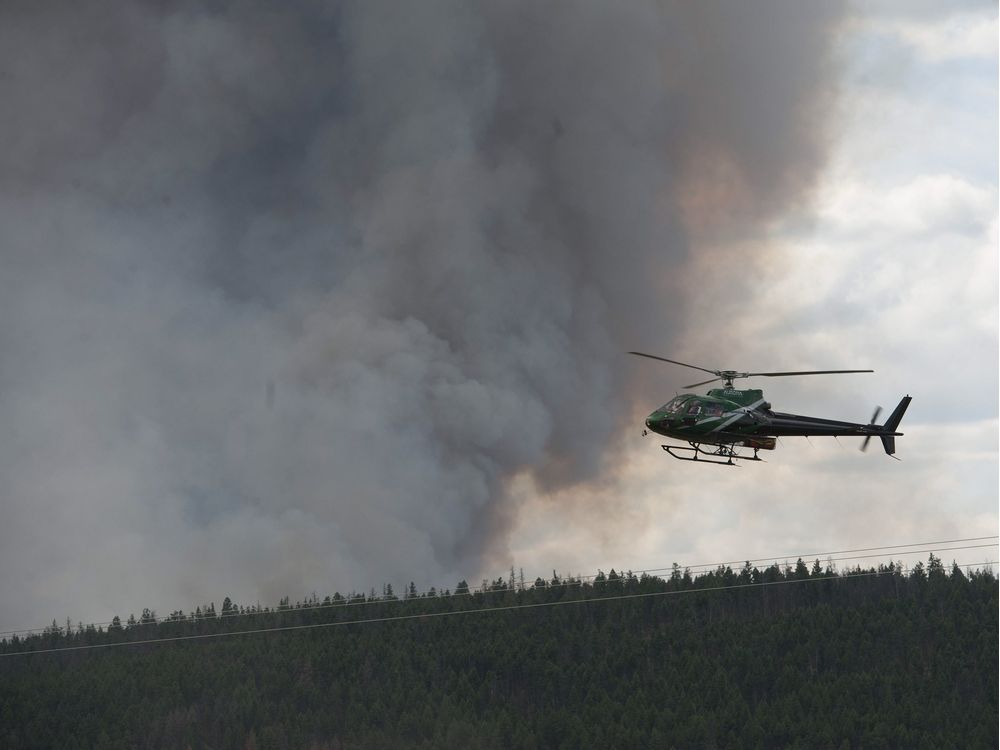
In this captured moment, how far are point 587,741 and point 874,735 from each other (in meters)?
41.3

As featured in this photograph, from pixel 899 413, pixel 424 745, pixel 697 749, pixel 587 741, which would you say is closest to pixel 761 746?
pixel 697 749

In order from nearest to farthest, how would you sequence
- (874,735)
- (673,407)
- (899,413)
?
1. (673,407)
2. (899,413)
3. (874,735)

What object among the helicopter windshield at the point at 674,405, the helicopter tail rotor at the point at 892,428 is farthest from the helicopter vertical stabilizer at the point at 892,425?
the helicopter windshield at the point at 674,405

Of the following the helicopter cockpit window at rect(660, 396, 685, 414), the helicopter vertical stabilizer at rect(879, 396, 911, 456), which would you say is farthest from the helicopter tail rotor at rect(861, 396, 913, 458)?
the helicopter cockpit window at rect(660, 396, 685, 414)

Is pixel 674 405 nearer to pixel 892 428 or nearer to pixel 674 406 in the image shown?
pixel 674 406

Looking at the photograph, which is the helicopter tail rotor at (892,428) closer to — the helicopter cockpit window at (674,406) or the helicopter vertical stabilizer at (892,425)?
the helicopter vertical stabilizer at (892,425)

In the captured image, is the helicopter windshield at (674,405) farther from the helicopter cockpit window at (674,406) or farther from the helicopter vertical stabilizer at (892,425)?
the helicopter vertical stabilizer at (892,425)

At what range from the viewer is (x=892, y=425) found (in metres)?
83.4

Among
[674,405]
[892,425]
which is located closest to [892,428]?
[892,425]

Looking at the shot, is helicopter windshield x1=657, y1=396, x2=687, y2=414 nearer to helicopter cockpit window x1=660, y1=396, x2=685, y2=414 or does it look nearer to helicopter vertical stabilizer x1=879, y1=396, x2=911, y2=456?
helicopter cockpit window x1=660, y1=396, x2=685, y2=414

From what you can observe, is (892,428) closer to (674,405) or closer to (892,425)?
(892,425)

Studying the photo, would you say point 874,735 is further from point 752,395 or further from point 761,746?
point 752,395

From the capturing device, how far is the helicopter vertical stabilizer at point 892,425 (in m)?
83.2

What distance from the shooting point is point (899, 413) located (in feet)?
274
